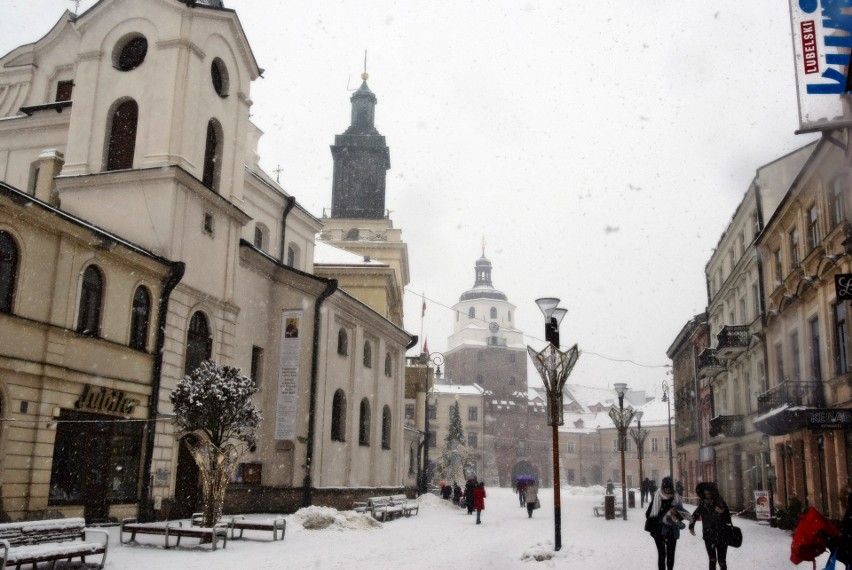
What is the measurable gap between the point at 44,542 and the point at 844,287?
547 inches

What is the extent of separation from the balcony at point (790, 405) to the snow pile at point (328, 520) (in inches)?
449

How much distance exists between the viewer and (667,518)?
11.1 metres

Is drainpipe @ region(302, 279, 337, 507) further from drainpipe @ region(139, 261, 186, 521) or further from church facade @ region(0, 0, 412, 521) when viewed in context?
drainpipe @ region(139, 261, 186, 521)

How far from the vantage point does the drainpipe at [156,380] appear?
1805cm

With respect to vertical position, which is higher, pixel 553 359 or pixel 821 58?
pixel 821 58

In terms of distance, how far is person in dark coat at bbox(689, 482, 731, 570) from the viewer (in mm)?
10773

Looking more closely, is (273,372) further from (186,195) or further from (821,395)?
(821,395)

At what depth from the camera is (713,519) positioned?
1085cm

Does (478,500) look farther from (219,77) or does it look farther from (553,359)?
(219,77)

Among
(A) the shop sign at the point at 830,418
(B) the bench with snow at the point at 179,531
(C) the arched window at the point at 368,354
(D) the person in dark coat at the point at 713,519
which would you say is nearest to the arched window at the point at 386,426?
(C) the arched window at the point at 368,354

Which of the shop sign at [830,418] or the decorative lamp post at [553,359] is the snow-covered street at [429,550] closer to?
the decorative lamp post at [553,359]

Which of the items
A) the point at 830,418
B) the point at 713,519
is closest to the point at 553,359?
the point at 713,519

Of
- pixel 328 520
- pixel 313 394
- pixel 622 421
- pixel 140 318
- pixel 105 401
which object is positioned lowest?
pixel 328 520

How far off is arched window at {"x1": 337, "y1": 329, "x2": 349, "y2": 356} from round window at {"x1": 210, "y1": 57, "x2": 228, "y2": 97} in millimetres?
9545
